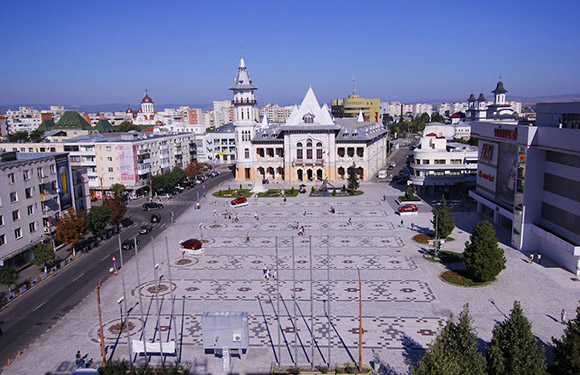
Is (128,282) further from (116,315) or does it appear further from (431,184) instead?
(431,184)

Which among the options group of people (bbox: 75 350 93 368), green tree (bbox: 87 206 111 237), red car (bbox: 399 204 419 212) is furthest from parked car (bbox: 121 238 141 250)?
red car (bbox: 399 204 419 212)

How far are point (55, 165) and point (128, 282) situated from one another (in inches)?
713

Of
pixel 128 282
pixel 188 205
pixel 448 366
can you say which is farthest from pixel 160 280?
pixel 188 205

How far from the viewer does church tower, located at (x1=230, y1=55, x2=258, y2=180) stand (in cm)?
8338

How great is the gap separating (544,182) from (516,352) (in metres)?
24.6

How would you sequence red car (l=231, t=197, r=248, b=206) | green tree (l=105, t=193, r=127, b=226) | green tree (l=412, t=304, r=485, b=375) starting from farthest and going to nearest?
red car (l=231, t=197, r=248, b=206) < green tree (l=105, t=193, r=127, b=226) < green tree (l=412, t=304, r=485, b=375)

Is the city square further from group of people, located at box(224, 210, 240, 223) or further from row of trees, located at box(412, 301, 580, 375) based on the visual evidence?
group of people, located at box(224, 210, 240, 223)

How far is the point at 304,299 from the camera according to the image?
1251 inches

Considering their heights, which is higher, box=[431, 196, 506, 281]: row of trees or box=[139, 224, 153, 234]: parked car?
box=[431, 196, 506, 281]: row of trees

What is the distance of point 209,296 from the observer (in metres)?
32.8

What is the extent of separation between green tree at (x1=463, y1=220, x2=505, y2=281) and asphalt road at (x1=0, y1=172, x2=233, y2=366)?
2846 cm

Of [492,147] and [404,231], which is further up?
[492,147]

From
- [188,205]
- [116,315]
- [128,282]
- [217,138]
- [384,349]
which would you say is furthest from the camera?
[217,138]

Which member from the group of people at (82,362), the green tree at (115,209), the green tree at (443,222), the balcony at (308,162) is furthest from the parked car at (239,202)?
the group of people at (82,362)
